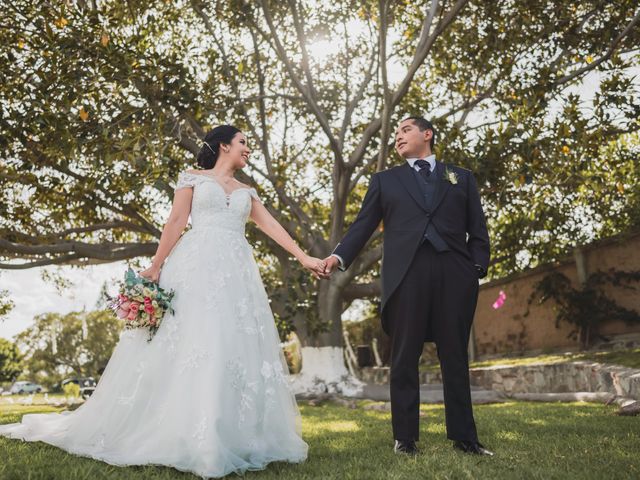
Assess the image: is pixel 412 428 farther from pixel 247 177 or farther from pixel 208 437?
pixel 247 177

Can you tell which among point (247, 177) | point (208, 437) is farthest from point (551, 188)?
point (208, 437)

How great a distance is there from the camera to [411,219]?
4367mm

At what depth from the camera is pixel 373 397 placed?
11055 millimetres

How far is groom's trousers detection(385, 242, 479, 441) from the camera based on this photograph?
423 cm

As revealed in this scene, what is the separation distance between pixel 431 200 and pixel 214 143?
1.81m

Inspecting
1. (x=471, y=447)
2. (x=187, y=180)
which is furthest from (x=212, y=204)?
(x=471, y=447)

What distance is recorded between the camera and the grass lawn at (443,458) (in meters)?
3.30

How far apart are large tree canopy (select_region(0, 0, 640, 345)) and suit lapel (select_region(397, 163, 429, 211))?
4102mm

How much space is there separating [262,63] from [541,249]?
764 cm

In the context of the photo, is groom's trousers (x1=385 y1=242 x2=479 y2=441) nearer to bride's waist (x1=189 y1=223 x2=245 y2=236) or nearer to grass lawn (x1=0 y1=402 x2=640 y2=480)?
grass lawn (x1=0 y1=402 x2=640 y2=480)

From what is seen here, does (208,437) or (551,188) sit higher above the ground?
(551,188)

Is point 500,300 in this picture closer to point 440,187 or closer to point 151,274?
point 440,187

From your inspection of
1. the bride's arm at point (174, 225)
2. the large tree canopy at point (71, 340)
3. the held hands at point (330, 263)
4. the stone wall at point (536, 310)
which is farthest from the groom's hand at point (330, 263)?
the large tree canopy at point (71, 340)

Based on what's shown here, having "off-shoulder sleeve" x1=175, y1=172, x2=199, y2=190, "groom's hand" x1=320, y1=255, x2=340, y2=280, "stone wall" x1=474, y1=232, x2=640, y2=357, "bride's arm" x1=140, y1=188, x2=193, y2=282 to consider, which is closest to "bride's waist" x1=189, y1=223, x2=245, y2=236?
"bride's arm" x1=140, y1=188, x2=193, y2=282
